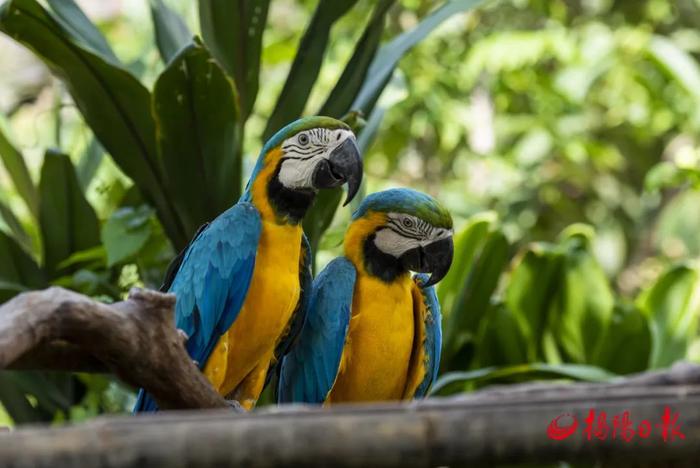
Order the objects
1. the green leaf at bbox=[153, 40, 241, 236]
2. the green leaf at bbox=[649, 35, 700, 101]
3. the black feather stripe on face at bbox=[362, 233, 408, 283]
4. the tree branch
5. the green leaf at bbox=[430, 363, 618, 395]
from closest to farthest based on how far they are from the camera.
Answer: the tree branch → the black feather stripe on face at bbox=[362, 233, 408, 283] → the green leaf at bbox=[153, 40, 241, 236] → the green leaf at bbox=[430, 363, 618, 395] → the green leaf at bbox=[649, 35, 700, 101]

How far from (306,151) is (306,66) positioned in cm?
69

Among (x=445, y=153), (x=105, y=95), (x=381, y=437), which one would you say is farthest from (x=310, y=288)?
(x=445, y=153)

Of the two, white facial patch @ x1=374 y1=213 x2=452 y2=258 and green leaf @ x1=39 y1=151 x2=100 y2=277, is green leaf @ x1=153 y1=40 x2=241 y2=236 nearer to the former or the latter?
green leaf @ x1=39 y1=151 x2=100 y2=277

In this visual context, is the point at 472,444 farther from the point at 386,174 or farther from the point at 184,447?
the point at 386,174

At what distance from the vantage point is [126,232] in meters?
1.63

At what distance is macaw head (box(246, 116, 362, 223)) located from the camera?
107 centimetres

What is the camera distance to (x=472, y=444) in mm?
518

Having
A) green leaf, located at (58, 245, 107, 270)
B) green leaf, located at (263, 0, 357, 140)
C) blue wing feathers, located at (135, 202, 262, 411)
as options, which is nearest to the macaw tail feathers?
blue wing feathers, located at (135, 202, 262, 411)

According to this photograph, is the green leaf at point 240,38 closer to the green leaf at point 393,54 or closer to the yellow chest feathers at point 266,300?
the green leaf at point 393,54

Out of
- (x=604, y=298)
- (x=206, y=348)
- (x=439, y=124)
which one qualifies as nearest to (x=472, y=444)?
(x=206, y=348)

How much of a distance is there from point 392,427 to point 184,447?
0.10m

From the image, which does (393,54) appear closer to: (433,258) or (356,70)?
(356,70)

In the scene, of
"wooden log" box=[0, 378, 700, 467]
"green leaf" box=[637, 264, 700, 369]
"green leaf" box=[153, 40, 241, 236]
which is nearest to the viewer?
"wooden log" box=[0, 378, 700, 467]

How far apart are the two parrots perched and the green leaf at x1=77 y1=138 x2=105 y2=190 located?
1008 millimetres
